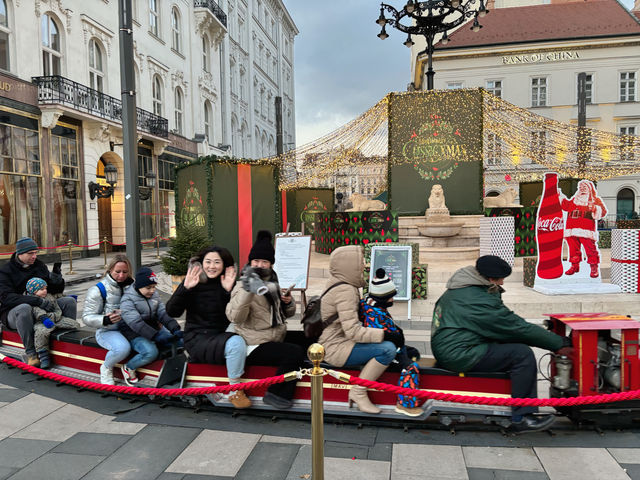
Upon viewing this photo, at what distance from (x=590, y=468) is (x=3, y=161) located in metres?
18.4

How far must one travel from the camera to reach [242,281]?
378 centimetres

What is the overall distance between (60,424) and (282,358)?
81.2 inches

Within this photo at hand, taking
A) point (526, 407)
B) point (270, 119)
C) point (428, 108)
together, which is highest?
point (270, 119)

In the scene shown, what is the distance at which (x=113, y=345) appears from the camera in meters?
4.64

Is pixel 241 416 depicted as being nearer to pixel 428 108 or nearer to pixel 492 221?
pixel 492 221

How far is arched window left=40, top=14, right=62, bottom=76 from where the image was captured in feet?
59.9

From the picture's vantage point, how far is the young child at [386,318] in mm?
3746

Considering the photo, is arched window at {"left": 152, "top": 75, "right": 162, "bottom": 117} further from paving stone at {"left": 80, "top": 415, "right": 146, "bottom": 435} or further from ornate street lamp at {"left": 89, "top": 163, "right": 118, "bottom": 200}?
paving stone at {"left": 80, "top": 415, "right": 146, "bottom": 435}

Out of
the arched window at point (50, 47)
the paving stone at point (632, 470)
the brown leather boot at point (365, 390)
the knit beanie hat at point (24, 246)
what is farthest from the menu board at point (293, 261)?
the arched window at point (50, 47)

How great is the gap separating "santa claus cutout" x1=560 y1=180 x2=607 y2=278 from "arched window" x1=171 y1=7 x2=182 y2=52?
2627 cm

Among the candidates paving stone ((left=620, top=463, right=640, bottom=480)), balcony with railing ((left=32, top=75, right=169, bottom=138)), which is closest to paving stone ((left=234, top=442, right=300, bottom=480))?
paving stone ((left=620, top=463, right=640, bottom=480))

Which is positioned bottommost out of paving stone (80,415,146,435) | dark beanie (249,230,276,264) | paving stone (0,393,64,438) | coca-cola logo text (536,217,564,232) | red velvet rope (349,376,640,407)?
paving stone (0,393,64,438)

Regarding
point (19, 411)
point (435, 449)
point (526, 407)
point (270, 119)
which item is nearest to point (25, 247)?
point (19, 411)

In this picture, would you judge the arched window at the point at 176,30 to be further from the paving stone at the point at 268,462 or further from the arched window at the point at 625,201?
the arched window at the point at 625,201
